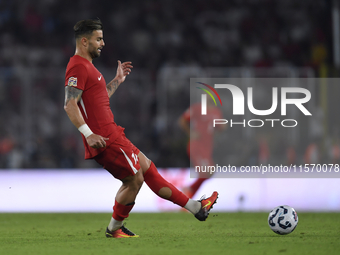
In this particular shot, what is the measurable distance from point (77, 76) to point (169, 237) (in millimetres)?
1821

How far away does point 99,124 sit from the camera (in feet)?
15.9

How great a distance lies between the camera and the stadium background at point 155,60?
1150 centimetres

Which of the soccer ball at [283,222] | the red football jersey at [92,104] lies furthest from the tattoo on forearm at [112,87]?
the soccer ball at [283,222]

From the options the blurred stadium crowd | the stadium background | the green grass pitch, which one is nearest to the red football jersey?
the green grass pitch

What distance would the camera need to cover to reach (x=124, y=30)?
16.5 meters

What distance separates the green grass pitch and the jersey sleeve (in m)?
1.40

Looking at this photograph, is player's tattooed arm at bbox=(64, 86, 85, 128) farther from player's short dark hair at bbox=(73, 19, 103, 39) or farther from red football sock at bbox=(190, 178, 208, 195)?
red football sock at bbox=(190, 178, 208, 195)

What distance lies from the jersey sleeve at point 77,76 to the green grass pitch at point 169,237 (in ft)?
4.58

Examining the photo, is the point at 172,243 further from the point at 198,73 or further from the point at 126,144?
the point at 198,73

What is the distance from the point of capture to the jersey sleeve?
15.5 feet

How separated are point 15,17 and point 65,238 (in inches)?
487

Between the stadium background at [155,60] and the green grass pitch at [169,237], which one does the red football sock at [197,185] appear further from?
the green grass pitch at [169,237]

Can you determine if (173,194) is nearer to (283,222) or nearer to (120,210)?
(120,210)

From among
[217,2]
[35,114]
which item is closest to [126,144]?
[35,114]
